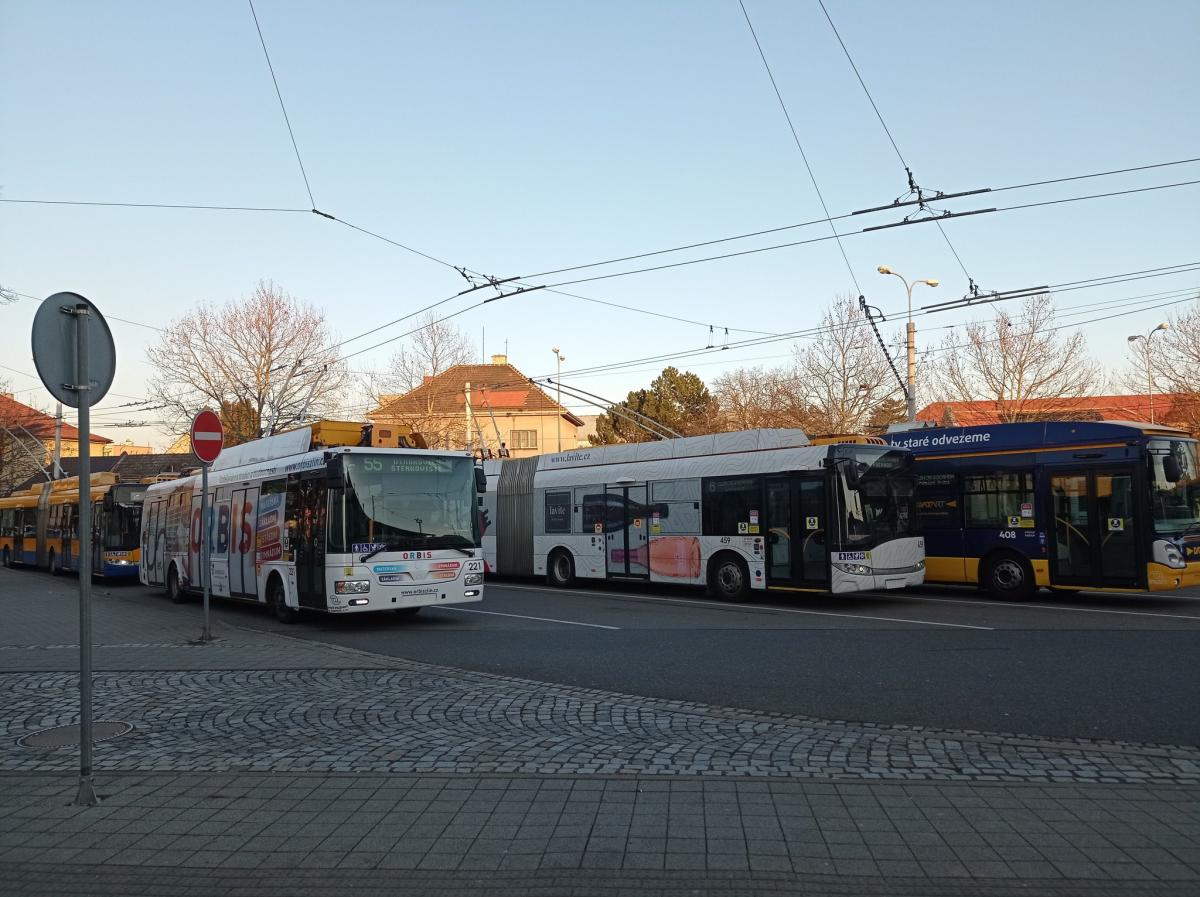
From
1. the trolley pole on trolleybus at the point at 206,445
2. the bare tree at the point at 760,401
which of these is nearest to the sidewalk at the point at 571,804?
the trolley pole on trolleybus at the point at 206,445

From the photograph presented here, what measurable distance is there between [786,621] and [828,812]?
9.74 meters

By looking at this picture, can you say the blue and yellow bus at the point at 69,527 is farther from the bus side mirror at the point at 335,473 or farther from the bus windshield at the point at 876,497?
the bus windshield at the point at 876,497

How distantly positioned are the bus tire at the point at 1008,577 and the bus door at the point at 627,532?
6.59 metres

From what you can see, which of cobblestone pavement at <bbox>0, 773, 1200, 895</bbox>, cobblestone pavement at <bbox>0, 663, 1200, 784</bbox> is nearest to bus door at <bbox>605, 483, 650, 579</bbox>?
cobblestone pavement at <bbox>0, 663, 1200, 784</bbox>

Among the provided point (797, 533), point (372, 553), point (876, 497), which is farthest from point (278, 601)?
point (876, 497)

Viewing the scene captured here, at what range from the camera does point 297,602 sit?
1512 centimetres

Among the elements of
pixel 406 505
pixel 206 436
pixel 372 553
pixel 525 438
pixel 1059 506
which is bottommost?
pixel 372 553

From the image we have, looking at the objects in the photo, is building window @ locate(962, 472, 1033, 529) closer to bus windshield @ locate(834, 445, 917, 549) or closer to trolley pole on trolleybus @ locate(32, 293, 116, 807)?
bus windshield @ locate(834, 445, 917, 549)

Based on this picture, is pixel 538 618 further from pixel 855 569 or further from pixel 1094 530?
pixel 1094 530

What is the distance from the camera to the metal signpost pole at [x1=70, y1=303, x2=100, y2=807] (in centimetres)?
565

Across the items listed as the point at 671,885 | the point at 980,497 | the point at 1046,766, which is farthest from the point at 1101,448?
the point at 671,885

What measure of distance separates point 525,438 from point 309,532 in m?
57.9

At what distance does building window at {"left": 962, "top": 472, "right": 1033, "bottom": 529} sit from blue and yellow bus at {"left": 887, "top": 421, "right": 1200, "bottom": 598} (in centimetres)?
2

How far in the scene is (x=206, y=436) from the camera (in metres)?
13.3
